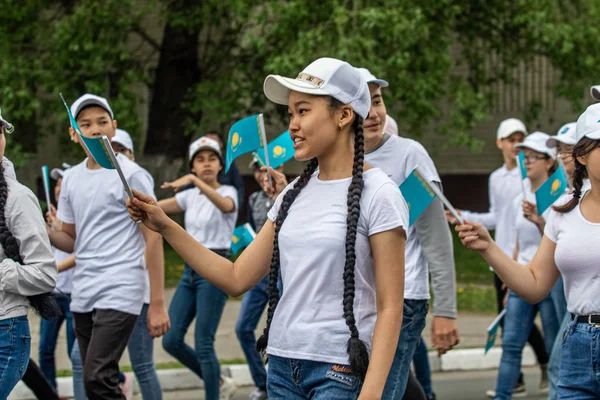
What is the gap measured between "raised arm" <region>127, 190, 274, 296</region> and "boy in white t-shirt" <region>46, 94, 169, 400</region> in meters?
1.99

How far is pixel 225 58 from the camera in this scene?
60.5 feet

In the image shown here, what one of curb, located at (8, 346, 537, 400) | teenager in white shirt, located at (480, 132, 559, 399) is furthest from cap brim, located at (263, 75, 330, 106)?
curb, located at (8, 346, 537, 400)

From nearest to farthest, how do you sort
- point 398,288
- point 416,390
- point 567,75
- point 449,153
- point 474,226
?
point 398,288 → point 474,226 → point 416,390 → point 567,75 → point 449,153

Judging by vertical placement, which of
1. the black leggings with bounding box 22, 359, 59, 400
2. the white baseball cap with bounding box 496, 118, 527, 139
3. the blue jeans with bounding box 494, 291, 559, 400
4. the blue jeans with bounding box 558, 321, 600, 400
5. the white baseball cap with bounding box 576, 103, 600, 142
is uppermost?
the white baseball cap with bounding box 576, 103, 600, 142

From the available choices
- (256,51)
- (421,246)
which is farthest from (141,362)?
(256,51)

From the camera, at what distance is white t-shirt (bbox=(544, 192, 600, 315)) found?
4090mm

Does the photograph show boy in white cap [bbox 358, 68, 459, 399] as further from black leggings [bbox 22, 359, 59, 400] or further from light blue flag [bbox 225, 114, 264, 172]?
black leggings [bbox 22, 359, 59, 400]

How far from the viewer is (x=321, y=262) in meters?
3.41

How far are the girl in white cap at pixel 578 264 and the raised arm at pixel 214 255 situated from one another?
0.78 meters

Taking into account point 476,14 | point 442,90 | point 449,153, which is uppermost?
point 476,14

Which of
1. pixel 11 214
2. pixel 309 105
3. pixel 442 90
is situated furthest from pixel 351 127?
pixel 442 90

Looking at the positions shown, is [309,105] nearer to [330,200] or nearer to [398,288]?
[330,200]

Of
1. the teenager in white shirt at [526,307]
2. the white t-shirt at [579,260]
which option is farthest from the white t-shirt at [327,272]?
the teenager in white shirt at [526,307]

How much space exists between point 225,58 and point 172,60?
3.39ft
